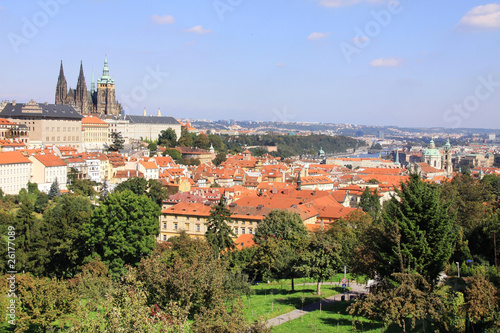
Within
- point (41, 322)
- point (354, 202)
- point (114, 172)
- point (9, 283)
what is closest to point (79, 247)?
point (9, 283)

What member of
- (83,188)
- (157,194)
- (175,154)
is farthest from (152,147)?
(157,194)

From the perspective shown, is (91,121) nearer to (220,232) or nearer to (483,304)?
(220,232)

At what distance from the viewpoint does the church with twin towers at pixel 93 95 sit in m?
127

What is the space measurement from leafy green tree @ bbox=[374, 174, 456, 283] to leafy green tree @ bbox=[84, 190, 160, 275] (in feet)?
56.5

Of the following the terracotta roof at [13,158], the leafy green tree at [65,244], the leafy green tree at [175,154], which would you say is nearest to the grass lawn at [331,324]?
the leafy green tree at [65,244]

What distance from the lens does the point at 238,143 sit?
17500 centimetres

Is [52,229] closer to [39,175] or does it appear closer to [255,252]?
[255,252]

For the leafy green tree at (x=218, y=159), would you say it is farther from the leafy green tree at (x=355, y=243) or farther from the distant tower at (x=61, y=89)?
the leafy green tree at (x=355, y=243)

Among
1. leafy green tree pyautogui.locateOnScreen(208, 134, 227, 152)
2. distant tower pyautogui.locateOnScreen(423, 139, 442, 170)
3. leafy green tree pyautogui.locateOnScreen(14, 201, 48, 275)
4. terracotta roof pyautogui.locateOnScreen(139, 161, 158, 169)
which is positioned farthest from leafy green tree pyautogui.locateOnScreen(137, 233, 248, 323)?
distant tower pyautogui.locateOnScreen(423, 139, 442, 170)

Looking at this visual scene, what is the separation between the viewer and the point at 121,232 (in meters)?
34.1

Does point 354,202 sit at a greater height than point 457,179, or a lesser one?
lesser

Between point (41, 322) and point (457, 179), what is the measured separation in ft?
134

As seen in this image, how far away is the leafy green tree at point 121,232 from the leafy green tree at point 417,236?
17.2m

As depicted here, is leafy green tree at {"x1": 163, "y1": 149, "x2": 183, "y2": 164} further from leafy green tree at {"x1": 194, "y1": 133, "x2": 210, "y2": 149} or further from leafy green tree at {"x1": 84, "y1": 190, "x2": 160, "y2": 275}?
leafy green tree at {"x1": 84, "y1": 190, "x2": 160, "y2": 275}
